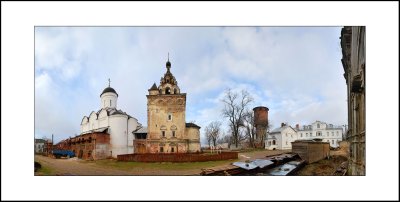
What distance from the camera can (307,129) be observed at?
991cm

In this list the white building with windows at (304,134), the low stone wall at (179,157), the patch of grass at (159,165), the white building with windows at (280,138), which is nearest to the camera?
the patch of grass at (159,165)

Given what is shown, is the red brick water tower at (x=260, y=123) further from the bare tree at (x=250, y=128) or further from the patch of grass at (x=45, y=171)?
the patch of grass at (x=45, y=171)

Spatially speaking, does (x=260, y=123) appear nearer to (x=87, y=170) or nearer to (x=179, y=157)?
(x=179, y=157)

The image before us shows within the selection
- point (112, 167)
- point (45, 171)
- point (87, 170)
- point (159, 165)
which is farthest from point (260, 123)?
point (45, 171)

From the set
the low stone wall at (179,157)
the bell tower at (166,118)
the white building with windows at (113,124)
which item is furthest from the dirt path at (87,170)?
the bell tower at (166,118)

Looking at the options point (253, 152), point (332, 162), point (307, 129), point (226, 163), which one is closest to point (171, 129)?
point (226, 163)

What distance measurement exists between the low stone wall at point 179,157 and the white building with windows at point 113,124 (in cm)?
57

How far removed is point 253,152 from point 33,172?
24.5 ft

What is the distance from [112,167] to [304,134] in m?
7.64

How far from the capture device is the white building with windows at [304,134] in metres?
9.25

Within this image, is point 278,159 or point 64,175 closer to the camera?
point 64,175

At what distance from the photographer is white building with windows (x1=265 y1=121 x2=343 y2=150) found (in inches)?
364

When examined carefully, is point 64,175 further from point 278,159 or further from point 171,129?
point 278,159

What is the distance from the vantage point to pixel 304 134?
1082cm
